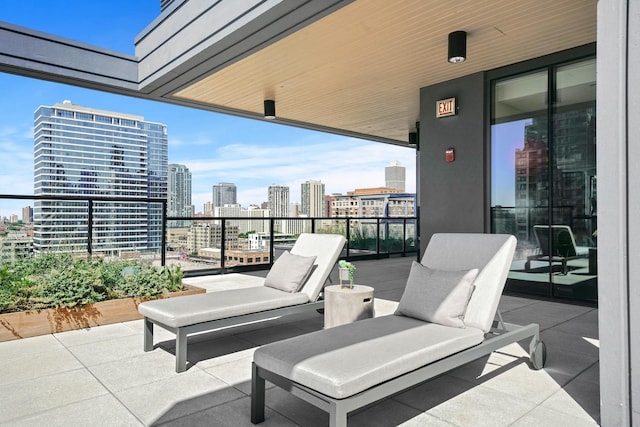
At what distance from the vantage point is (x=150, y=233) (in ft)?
20.5

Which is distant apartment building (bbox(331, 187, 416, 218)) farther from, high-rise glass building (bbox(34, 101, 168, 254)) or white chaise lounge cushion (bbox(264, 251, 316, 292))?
white chaise lounge cushion (bbox(264, 251, 316, 292))

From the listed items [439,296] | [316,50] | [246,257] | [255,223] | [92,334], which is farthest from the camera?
[255,223]

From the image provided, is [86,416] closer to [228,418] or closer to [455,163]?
[228,418]

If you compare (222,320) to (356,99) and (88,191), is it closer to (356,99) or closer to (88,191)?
(356,99)

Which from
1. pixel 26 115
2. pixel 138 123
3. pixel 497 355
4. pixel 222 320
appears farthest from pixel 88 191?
pixel 26 115

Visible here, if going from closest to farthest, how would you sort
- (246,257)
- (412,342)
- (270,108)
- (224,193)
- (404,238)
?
(412,342) → (270,108) → (246,257) → (404,238) → (224,193)

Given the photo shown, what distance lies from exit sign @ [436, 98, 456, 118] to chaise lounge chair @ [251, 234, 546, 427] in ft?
10.9

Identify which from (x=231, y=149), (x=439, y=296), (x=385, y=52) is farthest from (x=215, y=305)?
(x=231, y=149)

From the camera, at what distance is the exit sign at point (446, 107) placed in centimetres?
606

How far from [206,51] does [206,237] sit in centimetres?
330

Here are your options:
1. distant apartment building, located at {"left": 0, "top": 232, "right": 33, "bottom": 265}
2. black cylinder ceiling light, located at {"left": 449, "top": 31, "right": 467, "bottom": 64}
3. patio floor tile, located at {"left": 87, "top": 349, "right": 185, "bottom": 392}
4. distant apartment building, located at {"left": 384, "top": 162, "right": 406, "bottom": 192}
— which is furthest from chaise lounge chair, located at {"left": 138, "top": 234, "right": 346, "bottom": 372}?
distant apartment building, located at {"left": 384, "top": 162, "right": 406, "bottom": 192}

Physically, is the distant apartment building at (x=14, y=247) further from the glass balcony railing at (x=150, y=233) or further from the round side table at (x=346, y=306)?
the round side table at (x=346, y=306)

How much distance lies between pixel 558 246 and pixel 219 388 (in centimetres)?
436

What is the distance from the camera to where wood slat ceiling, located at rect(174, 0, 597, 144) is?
161 inches
